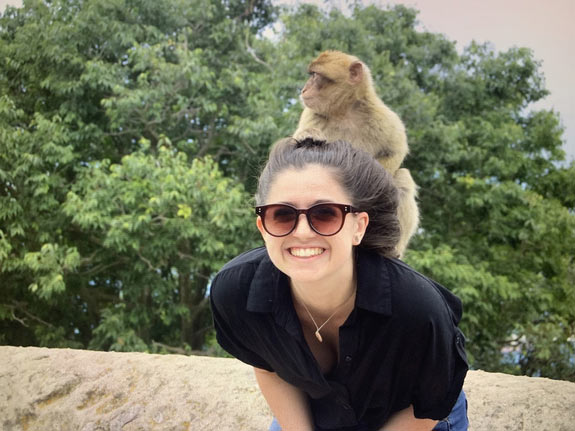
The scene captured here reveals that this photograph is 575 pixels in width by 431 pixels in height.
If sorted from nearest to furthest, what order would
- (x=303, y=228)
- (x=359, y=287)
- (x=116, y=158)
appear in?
(x=303, y=228)
(x=359, y=287)
(x=116, y=158)

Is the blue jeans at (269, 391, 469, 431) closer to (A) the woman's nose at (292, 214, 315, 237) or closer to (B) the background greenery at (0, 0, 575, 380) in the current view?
(A) the woman's nose at (292, 214, 315, 237)

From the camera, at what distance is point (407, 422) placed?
152cm

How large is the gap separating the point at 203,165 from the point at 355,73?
4089mm

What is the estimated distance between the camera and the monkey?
2971 mm

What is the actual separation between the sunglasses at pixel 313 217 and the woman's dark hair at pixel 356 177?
3.2 inches

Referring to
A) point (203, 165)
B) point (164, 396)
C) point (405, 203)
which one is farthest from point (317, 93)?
point (203, 165)

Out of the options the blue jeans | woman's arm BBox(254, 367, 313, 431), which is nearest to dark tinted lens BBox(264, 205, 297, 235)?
woman's arm BBox(254, 367, 313, 431)

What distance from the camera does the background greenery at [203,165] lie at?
6.58 metres

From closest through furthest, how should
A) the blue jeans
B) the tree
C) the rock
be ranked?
the blue jeans < the rock < the tree

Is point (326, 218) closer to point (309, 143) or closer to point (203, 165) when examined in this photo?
point (309, 143)

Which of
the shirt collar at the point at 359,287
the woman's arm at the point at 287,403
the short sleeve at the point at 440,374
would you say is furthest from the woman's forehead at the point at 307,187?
the woman's arm at the point at 287,403

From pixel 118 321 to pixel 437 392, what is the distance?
620 centimetres

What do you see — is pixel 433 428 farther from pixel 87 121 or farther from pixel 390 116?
pixel 87 121

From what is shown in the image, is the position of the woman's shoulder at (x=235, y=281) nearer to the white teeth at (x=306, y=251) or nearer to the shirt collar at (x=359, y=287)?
the shirt collar at (x=359, y=287)
